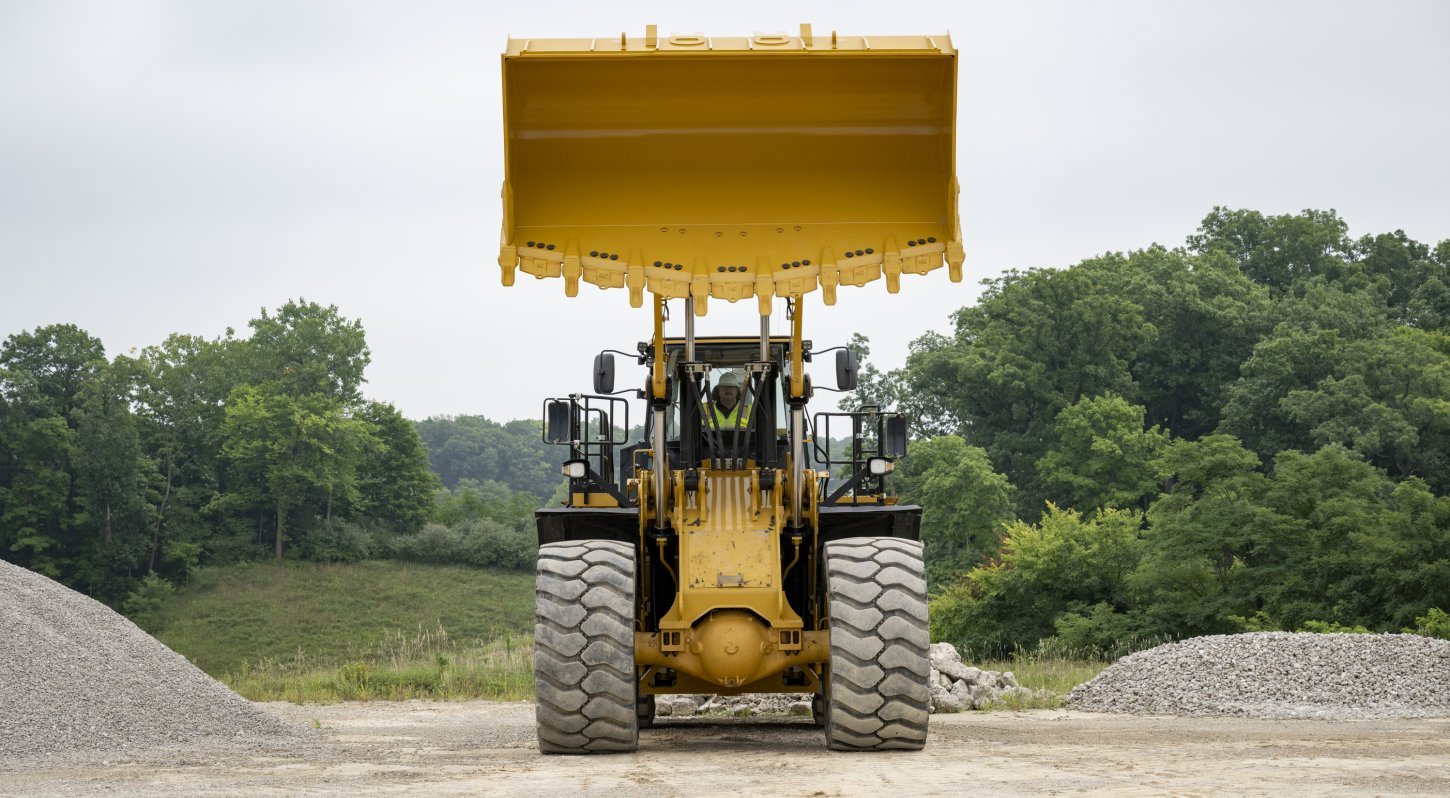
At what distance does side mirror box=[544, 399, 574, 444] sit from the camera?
36.3ft

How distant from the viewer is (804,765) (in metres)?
9.06

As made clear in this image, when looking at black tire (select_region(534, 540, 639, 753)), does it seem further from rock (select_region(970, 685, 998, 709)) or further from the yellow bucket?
rock (select_region(970, 685, 998, 709))

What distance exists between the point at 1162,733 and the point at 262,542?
6145cm

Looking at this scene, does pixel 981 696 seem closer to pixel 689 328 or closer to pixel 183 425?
pixel 689 328

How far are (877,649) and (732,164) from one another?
10.5 ft

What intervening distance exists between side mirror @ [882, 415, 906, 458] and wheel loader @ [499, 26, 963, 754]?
0.80 metres

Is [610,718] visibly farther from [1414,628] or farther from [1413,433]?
[1413,433]

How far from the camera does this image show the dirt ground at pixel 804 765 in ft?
26.2

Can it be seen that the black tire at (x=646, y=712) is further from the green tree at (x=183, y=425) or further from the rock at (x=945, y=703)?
the green tree at (x=183, y=425)

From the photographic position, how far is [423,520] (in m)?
73.8

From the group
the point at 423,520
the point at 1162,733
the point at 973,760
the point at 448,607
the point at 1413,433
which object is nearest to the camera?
the point at 973,760

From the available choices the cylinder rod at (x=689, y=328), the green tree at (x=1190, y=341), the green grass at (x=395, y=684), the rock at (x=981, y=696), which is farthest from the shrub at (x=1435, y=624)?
the green tree at (x=1190, y=341)

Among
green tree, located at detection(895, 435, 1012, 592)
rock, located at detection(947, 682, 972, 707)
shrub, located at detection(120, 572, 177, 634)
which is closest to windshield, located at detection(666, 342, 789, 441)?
rock, located at detection(947, 682, 972, 707)

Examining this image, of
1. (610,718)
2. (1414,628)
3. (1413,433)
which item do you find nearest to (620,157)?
(610,718)
